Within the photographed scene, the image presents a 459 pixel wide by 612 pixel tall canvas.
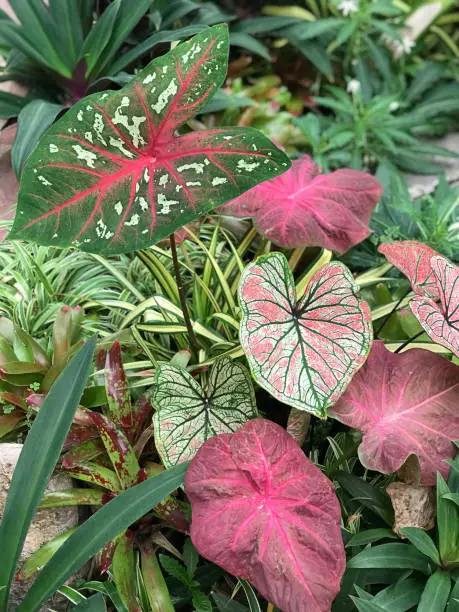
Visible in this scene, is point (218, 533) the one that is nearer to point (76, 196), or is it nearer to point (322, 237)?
point (76, 196)

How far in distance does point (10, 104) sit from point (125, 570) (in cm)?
159

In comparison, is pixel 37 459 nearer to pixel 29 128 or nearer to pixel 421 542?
pixel 421 542

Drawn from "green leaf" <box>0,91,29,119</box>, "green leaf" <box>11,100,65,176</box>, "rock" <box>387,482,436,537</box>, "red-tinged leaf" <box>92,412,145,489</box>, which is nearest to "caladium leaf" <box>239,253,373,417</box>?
"rock" <box>387,482,436,537</box>

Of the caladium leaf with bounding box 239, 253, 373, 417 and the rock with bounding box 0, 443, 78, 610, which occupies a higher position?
the caladium leaf with bounding box 239, 253, 373, 417

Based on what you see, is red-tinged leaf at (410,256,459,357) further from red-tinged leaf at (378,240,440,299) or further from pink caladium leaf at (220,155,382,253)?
pink caladium leaf at (220,155,382,253)

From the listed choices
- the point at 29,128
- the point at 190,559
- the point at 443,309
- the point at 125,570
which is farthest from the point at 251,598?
the point at 29,128

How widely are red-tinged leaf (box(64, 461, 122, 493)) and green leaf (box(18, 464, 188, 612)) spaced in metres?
0.27

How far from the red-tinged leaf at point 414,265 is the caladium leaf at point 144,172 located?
0.37 metres

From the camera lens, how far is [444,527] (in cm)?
117

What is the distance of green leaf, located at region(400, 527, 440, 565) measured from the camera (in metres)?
1.15

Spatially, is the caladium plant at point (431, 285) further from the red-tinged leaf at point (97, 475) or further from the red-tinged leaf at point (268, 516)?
the red-tinged leaf at point (97, 475)

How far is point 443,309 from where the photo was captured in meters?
1.24

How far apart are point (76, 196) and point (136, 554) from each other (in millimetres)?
779

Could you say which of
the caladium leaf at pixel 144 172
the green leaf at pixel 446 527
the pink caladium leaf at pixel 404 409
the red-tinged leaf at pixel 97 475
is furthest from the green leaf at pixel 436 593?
the caladium leaf at pixel 144 172
